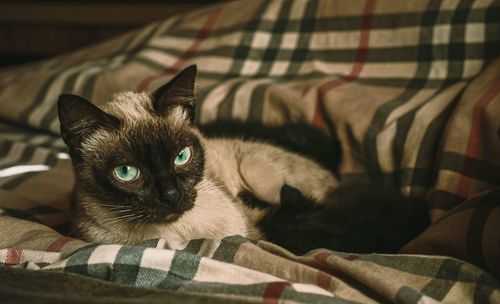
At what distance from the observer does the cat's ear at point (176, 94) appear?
1.16 m

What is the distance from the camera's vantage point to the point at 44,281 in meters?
0.90

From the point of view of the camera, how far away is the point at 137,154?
107 cm

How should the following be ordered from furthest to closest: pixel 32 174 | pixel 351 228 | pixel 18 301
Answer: pixel 32 174 < pixel 351 228 < pixel 18 301

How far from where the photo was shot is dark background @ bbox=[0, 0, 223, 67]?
9.21ft

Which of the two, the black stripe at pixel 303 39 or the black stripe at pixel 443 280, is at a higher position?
the black stripe at pixel 303 39

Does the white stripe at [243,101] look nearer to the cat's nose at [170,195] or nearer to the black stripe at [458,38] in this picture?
the black stripe at [458,38]

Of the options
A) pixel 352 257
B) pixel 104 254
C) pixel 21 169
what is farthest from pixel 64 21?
pixel 352 257

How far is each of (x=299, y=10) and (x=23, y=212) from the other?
1193mm

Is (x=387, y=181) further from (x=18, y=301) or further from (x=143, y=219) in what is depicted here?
(x=18, y=301)

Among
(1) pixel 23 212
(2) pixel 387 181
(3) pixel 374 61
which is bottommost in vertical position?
(2) pixel 387 181

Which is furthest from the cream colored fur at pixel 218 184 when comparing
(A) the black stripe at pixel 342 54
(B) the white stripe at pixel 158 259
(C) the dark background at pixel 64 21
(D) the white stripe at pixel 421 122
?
(C) the dark background at pixel 64 21

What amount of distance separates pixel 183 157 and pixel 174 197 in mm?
108

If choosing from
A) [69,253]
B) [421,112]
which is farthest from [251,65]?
[69,253]

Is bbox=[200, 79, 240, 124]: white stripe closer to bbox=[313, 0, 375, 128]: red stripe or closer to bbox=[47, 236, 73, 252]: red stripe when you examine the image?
bbox=[313, 0, 375, 128]: red stripe
